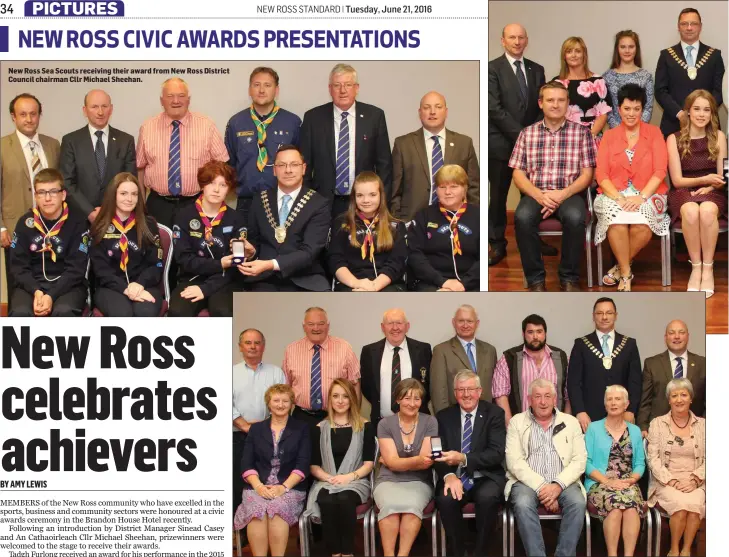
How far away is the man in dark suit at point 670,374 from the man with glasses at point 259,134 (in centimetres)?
220

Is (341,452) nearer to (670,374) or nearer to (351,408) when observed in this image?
(351,408)

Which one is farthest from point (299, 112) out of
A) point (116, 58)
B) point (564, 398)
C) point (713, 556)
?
point (713, 556)

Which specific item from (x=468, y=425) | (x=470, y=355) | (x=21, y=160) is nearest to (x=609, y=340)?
(x=470, y=355)

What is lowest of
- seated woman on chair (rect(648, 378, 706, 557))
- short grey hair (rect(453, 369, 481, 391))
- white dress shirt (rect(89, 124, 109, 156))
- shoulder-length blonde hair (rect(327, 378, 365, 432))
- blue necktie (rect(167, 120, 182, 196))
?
seated woman on chair (rect(648, 378, 706, 557))

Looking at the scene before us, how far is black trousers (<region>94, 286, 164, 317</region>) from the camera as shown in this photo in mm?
7324

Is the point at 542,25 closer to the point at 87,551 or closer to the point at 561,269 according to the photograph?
the point at 561,269

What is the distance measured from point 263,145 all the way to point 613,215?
1.87 meters

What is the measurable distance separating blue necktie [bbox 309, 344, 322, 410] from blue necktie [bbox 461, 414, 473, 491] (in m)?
0.77

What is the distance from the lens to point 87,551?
7402 millimetres

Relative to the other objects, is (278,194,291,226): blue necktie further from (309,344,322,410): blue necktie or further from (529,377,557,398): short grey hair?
(529,377,557,398): short grey hair

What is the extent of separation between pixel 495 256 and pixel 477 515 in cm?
141

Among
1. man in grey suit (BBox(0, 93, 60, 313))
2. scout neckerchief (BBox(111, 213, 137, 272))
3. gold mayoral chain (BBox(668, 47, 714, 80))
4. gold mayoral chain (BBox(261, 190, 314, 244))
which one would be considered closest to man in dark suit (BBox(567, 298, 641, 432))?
gold mayoral chain (BBox(668, 47, 714, 80))

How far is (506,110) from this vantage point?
24.8ft

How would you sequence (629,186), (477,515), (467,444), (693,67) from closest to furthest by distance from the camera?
(477,515) → (467,444) → (629,186) → (693,67)
